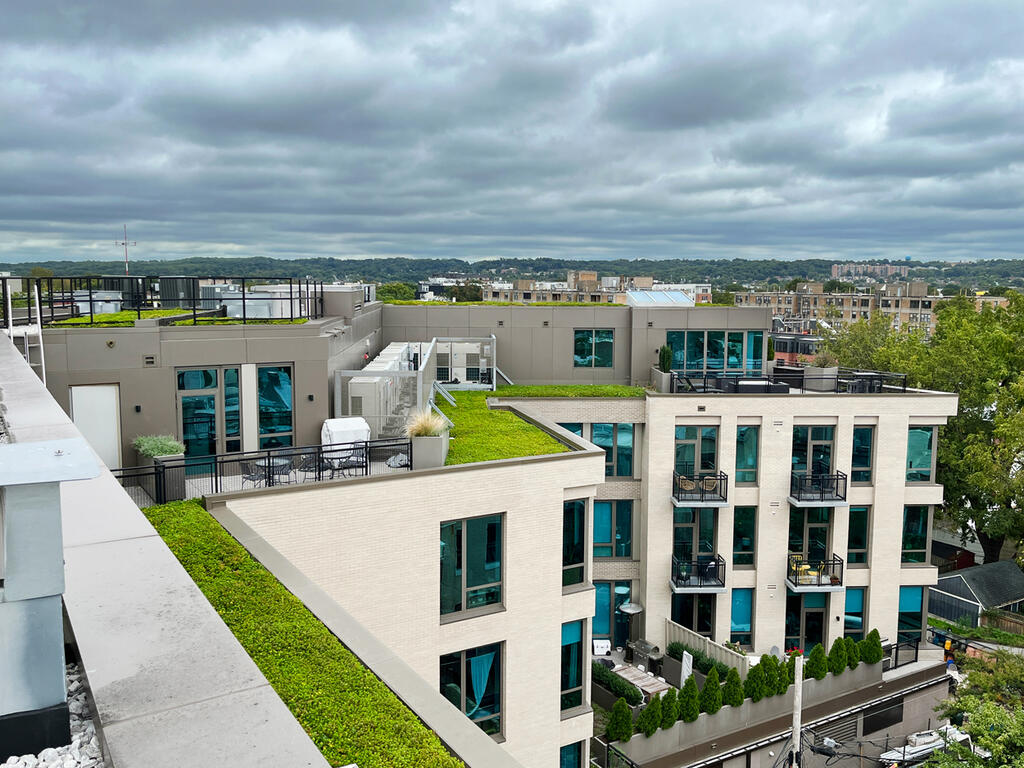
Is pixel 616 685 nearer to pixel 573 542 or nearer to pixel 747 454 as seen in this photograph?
pixel 573 542

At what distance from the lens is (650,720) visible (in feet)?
70.2

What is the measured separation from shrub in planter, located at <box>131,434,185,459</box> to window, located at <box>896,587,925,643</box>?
81.1 feet

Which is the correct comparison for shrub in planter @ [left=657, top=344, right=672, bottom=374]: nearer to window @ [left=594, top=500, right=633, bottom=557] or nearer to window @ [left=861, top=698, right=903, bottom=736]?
window @ [left=594, top=500, right=633, bottom=557]

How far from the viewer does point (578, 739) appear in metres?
18.0

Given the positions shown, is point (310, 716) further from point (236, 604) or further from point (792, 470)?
point (792, 470)

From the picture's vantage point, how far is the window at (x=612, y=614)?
27.3 meters

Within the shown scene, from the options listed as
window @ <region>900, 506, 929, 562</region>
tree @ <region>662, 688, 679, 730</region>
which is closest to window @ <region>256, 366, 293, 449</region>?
tree @ <region>662, 688, 679, 730</region>

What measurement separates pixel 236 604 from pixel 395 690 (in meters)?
2.32

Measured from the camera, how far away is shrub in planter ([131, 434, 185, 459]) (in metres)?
15.0

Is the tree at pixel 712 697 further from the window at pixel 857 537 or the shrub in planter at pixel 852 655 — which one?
the window at pixel 857 537

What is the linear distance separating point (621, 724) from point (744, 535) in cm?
910

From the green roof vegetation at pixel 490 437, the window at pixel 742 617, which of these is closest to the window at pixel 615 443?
the green roof vegetation at pixel 490 437

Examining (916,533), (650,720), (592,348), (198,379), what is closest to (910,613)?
(916,533)

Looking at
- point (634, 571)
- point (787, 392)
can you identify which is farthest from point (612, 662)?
point (787, 392)
